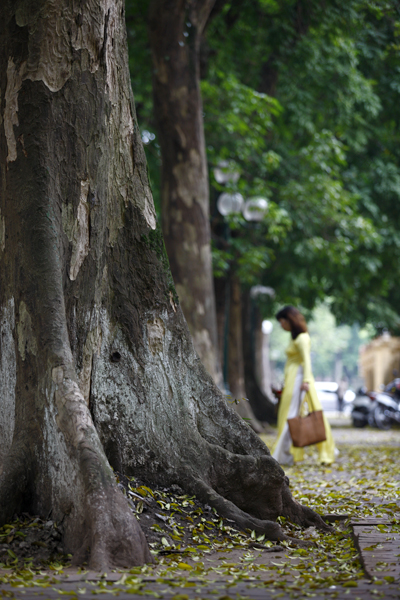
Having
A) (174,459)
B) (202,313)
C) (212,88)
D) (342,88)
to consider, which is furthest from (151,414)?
(342,88)

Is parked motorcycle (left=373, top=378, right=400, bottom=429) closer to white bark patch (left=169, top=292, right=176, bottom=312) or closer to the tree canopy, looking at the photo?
the tree canopy

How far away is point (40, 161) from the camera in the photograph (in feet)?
15.7

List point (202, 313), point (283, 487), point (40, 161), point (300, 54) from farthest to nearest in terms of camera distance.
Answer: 1. point (300, 54)
2. point (202, 313)
3. point (283, 487)
4. point (40, 161)

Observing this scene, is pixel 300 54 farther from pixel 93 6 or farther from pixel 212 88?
pixel 93 6

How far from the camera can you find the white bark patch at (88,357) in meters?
4.84

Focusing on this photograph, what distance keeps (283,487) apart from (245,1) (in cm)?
1197

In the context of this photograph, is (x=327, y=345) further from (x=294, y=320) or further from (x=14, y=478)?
(x=14, y=478)

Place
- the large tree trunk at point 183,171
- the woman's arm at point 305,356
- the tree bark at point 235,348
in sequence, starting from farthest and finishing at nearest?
the tree bark at point 235,348
the large tree trunk at point 183,171
the woman's arm at point 305,356

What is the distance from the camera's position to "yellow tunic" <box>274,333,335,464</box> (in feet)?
31.6

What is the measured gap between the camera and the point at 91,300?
4957 mm

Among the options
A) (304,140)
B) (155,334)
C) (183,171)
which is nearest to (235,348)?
(304,140)

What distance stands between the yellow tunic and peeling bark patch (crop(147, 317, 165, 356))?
466 centimetres

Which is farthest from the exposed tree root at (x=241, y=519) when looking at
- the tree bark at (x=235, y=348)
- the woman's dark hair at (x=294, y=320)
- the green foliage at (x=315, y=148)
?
the tree bark at (x=235, y=348)

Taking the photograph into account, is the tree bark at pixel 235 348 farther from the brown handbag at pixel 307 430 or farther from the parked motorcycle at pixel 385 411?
the brown handbag at pixel 307 430
